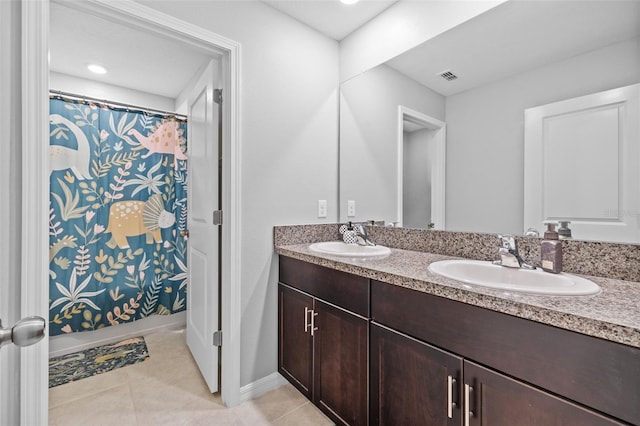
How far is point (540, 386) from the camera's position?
791 millimetres

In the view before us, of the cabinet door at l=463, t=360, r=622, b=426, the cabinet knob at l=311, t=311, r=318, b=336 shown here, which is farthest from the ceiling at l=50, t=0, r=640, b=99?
the cabinet knob at l=311, t=311, r=318, b=336

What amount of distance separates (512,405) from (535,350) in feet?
0.58

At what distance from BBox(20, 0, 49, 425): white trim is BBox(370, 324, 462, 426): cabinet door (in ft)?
4.21

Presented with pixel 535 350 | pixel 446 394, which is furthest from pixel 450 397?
pixel 535 350

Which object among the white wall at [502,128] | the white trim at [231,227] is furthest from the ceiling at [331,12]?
the white wall at [502,128]

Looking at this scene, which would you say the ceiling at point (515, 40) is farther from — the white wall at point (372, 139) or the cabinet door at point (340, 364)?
the cabinet door at point (340, 364)

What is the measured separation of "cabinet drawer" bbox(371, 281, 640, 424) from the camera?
68 centimetres

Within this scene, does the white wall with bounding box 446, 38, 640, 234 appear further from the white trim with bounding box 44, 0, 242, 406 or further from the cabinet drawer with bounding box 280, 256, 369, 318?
the white trim with bounding box 44, 0, 242, 406

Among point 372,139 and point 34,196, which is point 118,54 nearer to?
point 34,196

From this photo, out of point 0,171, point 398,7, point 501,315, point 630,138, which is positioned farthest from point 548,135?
point 0,171

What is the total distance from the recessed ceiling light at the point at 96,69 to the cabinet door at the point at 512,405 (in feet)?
9.83

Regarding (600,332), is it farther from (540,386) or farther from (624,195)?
(624,195)

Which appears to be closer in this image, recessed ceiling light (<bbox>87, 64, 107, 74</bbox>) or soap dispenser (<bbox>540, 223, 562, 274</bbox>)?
soap dispenser (<bbox>540, 223, 562, 274</bbox>)

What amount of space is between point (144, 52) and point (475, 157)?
2.25 metres
